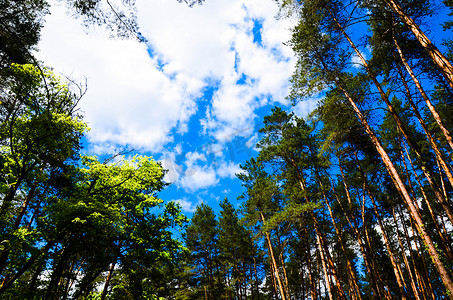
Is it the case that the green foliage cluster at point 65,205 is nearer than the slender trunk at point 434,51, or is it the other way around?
the slender trunk at point 434,51

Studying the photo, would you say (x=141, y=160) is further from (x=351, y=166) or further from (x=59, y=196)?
(x=351, y=166)

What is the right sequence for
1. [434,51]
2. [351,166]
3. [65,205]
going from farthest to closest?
[351,166], [65,205], [434,51]

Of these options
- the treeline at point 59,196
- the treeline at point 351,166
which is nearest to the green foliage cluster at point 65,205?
the treeline at point 59,196

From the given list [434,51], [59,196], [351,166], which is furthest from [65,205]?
[351,166]

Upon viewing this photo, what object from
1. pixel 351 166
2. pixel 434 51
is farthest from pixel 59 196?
pixel 351 166

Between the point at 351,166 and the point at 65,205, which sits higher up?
the point at 351,166

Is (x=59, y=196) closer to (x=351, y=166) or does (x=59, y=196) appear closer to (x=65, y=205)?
(x=65, y=205)

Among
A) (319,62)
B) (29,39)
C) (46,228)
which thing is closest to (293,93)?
(319,62)

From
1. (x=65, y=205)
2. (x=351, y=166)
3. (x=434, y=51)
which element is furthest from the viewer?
(x=351, y=166)

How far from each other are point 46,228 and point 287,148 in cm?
1184

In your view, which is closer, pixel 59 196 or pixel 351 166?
pixel 59 196

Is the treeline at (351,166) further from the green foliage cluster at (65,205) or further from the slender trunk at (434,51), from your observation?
the green foliage cluster at (65,205)

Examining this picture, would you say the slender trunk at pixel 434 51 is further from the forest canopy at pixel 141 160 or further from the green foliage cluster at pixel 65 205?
the green foliage cluster at pixel 65 205

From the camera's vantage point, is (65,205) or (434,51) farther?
(65,205)
